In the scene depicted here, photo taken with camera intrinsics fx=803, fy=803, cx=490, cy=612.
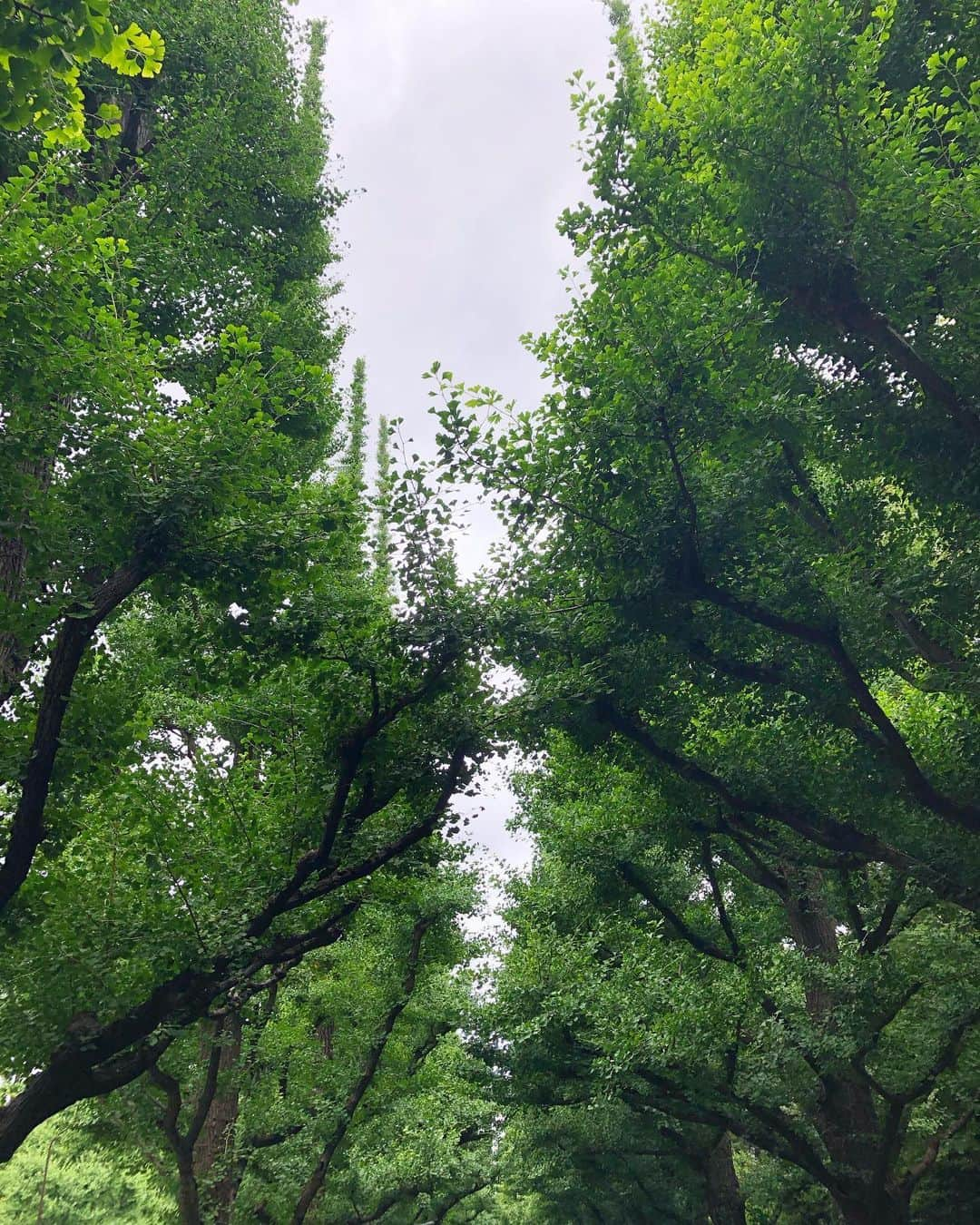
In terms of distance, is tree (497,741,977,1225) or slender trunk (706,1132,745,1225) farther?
slender trunk (706,1132,745,1225)

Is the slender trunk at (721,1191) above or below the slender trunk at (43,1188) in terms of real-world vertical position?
below

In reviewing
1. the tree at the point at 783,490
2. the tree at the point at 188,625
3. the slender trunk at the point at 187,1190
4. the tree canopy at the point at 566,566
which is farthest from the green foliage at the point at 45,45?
the slender trunk at the point at 187,1190

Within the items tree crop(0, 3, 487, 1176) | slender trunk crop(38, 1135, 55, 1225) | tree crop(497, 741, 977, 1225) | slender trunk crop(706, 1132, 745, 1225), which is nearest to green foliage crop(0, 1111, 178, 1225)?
slender trunk crop(38, 1135, 55, 1225)

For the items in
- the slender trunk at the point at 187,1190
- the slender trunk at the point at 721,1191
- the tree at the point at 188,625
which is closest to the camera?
the tree at the point at 188,625

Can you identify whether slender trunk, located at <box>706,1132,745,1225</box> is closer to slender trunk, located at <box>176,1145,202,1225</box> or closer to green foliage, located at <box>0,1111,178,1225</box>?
slender trunk, located at <box>176,1145,202,1225</box>

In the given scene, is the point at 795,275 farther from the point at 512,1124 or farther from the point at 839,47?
the point at 512,1124

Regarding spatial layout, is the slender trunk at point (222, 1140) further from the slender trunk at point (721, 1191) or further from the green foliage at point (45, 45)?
the green foliage at point (45, 45)

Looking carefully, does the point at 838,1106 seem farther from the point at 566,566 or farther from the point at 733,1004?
the point at 566,566

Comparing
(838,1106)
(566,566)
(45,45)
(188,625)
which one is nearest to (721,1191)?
(838,1106)

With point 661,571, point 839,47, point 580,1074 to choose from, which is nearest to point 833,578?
A: point 661,571

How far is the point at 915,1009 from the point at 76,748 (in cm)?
1098

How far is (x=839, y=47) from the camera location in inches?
215

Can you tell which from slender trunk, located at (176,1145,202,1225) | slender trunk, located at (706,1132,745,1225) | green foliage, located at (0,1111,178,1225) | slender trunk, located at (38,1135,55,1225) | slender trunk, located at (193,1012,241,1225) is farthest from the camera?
green foliage, located at (0,1111,178,1225)

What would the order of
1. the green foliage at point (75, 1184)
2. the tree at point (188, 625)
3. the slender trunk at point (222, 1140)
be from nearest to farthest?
the tree at point (188, 625) < the slender trunk at point (222, 1140) < the green foliage at point (75, 1184)
